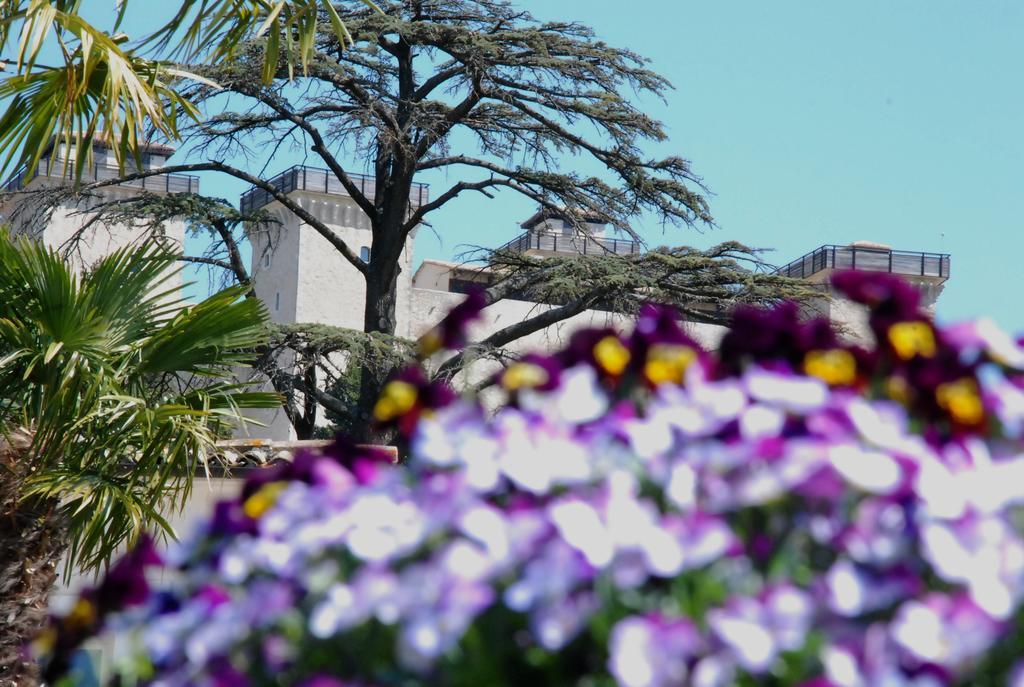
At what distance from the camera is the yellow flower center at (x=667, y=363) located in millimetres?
1892

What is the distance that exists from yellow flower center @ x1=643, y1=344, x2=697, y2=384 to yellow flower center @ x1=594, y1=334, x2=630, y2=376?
0.04 metres

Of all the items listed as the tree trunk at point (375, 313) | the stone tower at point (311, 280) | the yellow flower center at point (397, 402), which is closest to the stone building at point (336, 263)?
the stone tower at point (311, 280)

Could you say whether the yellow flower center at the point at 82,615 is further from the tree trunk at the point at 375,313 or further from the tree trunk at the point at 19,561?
the tree trunk at the point at 375,313

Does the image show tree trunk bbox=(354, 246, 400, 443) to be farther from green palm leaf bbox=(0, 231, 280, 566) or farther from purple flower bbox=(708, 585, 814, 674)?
purple flower bbox=(708, 585, 814, 674)

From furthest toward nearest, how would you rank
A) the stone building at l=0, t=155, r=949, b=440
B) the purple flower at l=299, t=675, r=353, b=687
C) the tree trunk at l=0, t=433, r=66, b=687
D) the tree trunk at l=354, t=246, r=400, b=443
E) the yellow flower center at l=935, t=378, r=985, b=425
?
the stone building at l=0, t=155, r=949, b=440
the tree trunk at l=354, t=246, r=400, b=443
the tree trunk at l=0, t=433, r=66, b=687
the yellow flower center at l=935, t=378, r=985, b=425
the purple flower at l=299, t=675, r=353, b=687

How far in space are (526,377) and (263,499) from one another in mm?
426

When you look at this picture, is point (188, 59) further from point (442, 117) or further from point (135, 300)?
point (442, 117)

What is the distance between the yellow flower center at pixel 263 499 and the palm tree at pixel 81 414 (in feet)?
14.2

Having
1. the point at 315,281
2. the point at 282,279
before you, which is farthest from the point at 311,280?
the point at 282,279

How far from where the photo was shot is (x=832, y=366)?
1896 mm

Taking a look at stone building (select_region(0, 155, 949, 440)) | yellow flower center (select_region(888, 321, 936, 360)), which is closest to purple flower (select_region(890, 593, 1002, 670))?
yellow flower center (select_region(888, 321, 936, 360))

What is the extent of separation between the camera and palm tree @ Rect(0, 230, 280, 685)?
6.32 m

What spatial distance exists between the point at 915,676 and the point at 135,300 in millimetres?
5958

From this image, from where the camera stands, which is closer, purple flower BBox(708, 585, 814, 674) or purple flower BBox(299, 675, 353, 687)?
purple flower BBox(708, 585, 814, 674)
